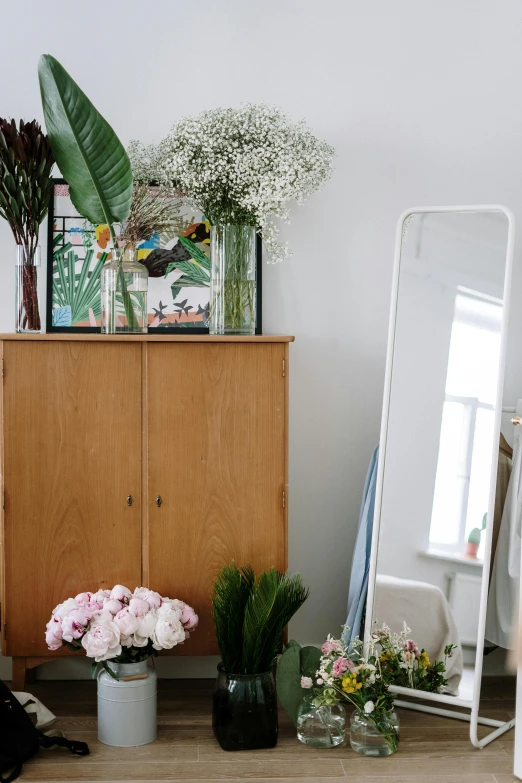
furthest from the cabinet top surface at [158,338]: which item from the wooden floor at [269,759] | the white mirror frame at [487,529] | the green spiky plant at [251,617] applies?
the wooden floor at [269,759]

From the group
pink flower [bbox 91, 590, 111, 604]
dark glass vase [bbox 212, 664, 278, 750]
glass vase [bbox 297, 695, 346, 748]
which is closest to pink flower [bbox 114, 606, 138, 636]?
pink flower [bbox 91, 590, 111, 604]

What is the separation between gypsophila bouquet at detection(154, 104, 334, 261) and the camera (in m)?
2.66

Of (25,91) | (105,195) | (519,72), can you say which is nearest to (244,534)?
(105,195)

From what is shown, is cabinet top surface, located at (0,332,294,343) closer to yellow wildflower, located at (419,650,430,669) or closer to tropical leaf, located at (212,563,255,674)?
tropical leaf, located at (212,563,255,674)

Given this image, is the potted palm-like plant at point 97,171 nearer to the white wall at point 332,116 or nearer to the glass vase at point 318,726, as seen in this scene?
the white wall at point 332,116

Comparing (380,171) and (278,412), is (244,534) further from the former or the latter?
(380,171)

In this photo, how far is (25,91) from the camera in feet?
9.59

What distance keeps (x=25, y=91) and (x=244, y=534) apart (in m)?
1.82

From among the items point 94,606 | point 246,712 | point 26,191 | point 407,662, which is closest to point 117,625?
point 94,606

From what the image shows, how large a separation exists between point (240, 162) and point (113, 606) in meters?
1.50

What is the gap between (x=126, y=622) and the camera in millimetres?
2379

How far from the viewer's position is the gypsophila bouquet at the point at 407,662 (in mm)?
2625

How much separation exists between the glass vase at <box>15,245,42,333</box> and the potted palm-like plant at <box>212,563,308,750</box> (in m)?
1.07

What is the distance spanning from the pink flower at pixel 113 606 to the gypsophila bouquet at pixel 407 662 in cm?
85
